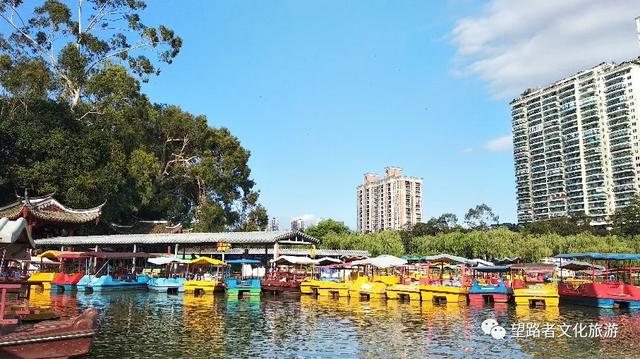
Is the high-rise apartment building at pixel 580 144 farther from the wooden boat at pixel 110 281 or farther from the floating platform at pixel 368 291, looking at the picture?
the wooden boat at pixel 110 281

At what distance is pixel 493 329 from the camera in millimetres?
17547

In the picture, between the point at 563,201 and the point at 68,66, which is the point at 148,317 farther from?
the point at 563,201

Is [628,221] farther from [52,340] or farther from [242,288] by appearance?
[52,340]

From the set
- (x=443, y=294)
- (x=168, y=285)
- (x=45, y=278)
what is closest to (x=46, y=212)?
(x=45, y=278)

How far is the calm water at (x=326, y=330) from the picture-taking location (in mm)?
13461

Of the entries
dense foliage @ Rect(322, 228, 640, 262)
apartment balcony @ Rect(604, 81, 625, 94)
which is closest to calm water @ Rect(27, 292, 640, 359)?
dense foliage @ Rect(322, 228, 640, 262)

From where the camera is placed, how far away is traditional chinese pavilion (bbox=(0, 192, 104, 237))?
27438mm

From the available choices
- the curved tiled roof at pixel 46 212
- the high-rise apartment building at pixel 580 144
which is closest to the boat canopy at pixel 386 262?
the curved tiled roof at pixel 46 212

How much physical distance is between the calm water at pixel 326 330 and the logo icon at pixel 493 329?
0.82 ft

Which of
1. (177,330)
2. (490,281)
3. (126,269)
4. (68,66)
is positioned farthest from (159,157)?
(177,330)

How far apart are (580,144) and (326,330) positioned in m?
105

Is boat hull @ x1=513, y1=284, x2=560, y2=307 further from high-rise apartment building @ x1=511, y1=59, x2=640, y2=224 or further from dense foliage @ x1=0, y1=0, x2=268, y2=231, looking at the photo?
high-rise apartment building @ x1=511, y1=59, x2=640, y2=224

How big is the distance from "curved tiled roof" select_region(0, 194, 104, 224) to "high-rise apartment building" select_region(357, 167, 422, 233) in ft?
377

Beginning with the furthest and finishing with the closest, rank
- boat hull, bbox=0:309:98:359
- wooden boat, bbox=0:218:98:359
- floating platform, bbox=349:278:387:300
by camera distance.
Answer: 1. floating platform, bbox=349:278:387:300
2. boat hull, bbox=0:309:98:359
3. wooden boat, bbox=0:218:98:359
